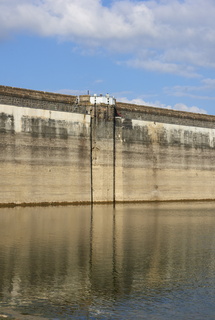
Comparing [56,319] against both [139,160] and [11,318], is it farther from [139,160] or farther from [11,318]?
[139,160]

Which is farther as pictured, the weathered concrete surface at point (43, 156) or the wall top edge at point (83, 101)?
the wall top edge at point (83, 101)

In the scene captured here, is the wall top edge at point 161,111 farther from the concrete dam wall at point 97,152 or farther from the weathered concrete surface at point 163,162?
the weathered concrete surface at point 163,162

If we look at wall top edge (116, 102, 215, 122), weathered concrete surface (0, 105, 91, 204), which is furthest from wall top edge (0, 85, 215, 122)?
weathered concrete surface (0, 105, 91, 204)

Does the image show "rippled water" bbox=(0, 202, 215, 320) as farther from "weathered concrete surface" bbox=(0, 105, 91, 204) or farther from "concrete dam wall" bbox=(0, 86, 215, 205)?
"concrete dam wall" bbox=(0, 86, 215, 205)

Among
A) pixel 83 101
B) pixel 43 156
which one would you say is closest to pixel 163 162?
pixel 83 101

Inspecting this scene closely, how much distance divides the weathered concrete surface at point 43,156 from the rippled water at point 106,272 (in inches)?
711

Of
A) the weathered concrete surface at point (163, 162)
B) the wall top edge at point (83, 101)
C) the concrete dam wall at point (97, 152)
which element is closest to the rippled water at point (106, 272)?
the concrete dam wall at point (97, 152)

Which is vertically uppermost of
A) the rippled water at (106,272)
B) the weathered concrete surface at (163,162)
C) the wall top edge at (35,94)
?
the wall top edge at (35,94)

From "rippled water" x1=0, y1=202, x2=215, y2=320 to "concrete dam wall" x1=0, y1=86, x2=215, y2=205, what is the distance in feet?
62.6

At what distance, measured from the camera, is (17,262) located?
684 inches

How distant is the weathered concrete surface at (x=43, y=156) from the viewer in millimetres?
45438

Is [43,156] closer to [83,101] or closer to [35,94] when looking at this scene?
[35,94]

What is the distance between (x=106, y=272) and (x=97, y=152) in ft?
119

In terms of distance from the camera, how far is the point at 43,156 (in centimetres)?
4791
